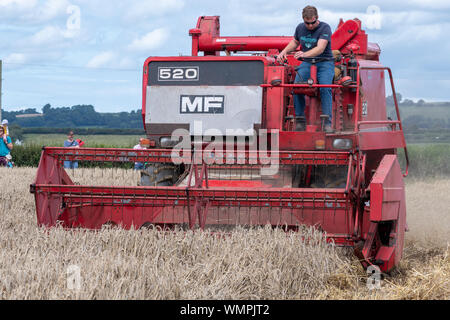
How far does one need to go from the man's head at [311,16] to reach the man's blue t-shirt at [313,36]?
0.06 meters

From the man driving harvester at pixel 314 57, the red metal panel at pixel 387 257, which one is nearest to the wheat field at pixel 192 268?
the red metal panel at pixel 387 257

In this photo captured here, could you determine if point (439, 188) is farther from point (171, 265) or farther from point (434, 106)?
point (434, 106)

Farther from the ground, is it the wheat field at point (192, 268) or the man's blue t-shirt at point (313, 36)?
the man's blue t-shirt at point (313, 36)

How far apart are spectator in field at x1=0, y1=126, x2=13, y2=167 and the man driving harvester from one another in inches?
408

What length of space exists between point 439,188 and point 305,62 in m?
8.65

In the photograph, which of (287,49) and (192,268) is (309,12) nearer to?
(287,49)

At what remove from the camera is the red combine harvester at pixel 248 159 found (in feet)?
19.7

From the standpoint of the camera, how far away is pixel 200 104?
734 centimetres

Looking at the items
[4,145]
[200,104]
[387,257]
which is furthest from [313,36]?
[4,145]

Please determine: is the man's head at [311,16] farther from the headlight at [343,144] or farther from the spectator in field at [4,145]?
the spectator in field at [4,145]

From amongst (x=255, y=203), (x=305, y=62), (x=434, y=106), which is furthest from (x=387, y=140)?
(x=434, y=106)

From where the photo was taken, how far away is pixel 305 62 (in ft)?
24.1

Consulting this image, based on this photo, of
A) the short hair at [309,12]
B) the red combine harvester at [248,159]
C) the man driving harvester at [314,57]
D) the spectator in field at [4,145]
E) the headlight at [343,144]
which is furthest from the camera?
the spectator in field at [4,145]
